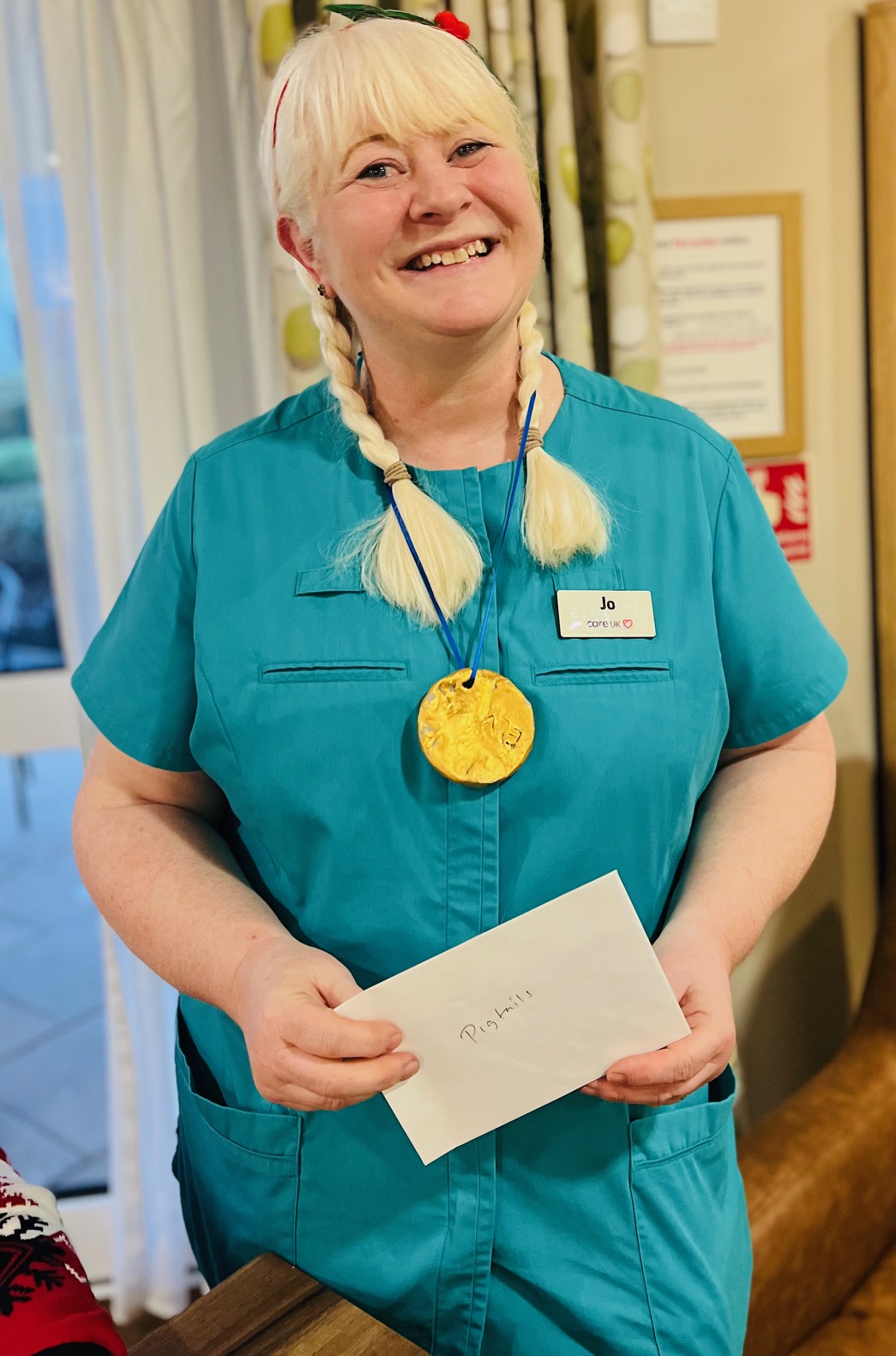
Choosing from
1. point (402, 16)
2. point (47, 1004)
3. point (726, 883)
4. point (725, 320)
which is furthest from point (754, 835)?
point (47, 1004)

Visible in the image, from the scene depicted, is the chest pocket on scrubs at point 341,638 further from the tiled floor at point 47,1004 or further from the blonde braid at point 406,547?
the tiled floor at point 47,1004

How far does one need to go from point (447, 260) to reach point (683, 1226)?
869 mm

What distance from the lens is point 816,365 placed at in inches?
73.0

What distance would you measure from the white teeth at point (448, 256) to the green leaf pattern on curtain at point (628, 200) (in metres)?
0.76

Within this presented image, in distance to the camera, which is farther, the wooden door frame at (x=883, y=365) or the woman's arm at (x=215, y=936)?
the wooden door frame at (x=883, y=365)

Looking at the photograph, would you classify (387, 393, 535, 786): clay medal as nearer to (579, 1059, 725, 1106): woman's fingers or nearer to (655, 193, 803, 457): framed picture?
(579, 1059, 725, 1106): woman's fingers

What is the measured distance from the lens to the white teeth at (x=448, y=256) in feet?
2.83

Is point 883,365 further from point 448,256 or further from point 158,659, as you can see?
point 158,659

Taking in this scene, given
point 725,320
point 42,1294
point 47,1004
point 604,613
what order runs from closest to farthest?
point 42,1294 → point 604,613 → point 725,320 → point 47,1004

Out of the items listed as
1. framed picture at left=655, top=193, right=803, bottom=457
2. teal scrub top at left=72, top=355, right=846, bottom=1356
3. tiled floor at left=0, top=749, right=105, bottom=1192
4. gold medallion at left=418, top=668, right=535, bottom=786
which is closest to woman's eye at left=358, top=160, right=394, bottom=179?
teal scrub top at left=72, top=355, right=846, bottom=1356

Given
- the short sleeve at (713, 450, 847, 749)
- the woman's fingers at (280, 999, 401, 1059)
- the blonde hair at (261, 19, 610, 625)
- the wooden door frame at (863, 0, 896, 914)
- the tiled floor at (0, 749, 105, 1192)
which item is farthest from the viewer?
the tiled floor at (0, 749, 105, 1192)

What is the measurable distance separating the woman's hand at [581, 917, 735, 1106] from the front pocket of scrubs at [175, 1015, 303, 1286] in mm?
303

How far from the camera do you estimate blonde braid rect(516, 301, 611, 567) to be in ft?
2.96

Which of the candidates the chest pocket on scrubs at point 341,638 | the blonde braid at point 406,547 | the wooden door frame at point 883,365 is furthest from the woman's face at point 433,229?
the wooden door frame at point 883,365
